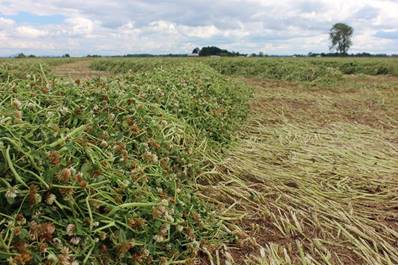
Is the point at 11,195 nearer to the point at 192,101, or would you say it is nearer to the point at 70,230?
the point at 70,230

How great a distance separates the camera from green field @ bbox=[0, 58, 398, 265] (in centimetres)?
183

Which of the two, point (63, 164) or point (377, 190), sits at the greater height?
point (63, 164)

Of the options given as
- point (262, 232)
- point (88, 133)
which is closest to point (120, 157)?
point (88, 133)

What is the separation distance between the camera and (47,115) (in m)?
2.31

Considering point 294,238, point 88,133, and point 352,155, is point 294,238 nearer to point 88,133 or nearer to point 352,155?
point 88,133

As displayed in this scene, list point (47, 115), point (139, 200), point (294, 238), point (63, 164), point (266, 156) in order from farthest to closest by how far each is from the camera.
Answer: point (266, 156)
point (294, 238)
point (47, 115)
point (139, 200)
point (63, 164)

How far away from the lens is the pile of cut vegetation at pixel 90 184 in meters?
1.76

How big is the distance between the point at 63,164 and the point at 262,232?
1.35 meters

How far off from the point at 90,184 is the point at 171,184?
2.18ft

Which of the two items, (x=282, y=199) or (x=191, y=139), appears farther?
(x=191, y=139)

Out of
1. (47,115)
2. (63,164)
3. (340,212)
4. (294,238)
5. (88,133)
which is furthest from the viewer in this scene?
(340,212)

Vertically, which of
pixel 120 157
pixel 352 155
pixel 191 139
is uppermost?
pixel 120 157

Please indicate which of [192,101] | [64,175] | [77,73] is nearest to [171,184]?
[64,175]

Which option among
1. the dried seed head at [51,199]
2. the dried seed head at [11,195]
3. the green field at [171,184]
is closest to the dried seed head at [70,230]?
the green field at [171,184]
